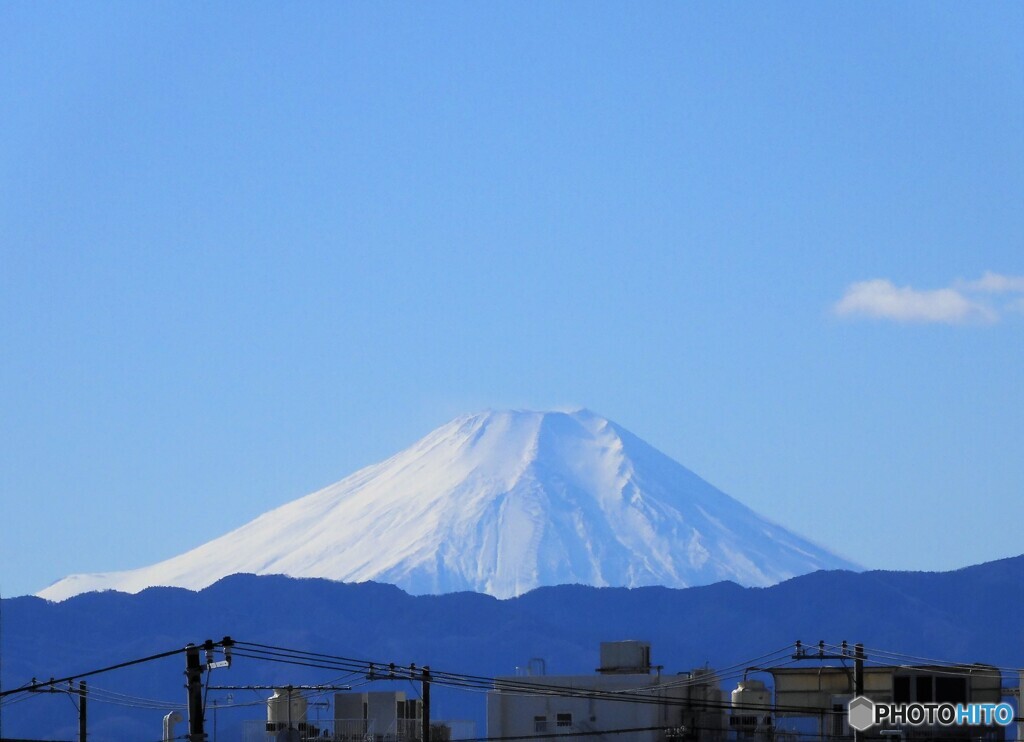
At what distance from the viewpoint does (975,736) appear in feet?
248

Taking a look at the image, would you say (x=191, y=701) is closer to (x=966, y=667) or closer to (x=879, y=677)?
(x=966, y=667)

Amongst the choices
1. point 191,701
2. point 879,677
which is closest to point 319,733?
point 879,677

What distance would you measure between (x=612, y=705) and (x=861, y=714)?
2877 cm

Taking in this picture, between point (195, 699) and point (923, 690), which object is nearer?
point (195, 699)

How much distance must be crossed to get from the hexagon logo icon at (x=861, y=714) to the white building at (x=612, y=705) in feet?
80.7

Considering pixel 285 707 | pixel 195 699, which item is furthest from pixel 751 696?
pixel 195 699

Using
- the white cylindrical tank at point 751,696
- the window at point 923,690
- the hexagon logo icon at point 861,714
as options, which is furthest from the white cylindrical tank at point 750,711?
the hexagon logo icon at point 861,714

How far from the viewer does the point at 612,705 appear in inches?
3455

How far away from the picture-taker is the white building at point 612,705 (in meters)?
86.6

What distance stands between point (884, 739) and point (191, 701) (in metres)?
34.5

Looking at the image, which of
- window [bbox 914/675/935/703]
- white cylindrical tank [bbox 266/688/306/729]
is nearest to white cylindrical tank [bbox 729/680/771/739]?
window [bbox 914/675/935/703]

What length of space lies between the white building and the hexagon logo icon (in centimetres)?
2460

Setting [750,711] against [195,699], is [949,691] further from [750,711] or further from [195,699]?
[195,699]

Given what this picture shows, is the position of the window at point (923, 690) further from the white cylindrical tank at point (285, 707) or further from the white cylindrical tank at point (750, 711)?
the white cylindrical tank at point (285, 707)
